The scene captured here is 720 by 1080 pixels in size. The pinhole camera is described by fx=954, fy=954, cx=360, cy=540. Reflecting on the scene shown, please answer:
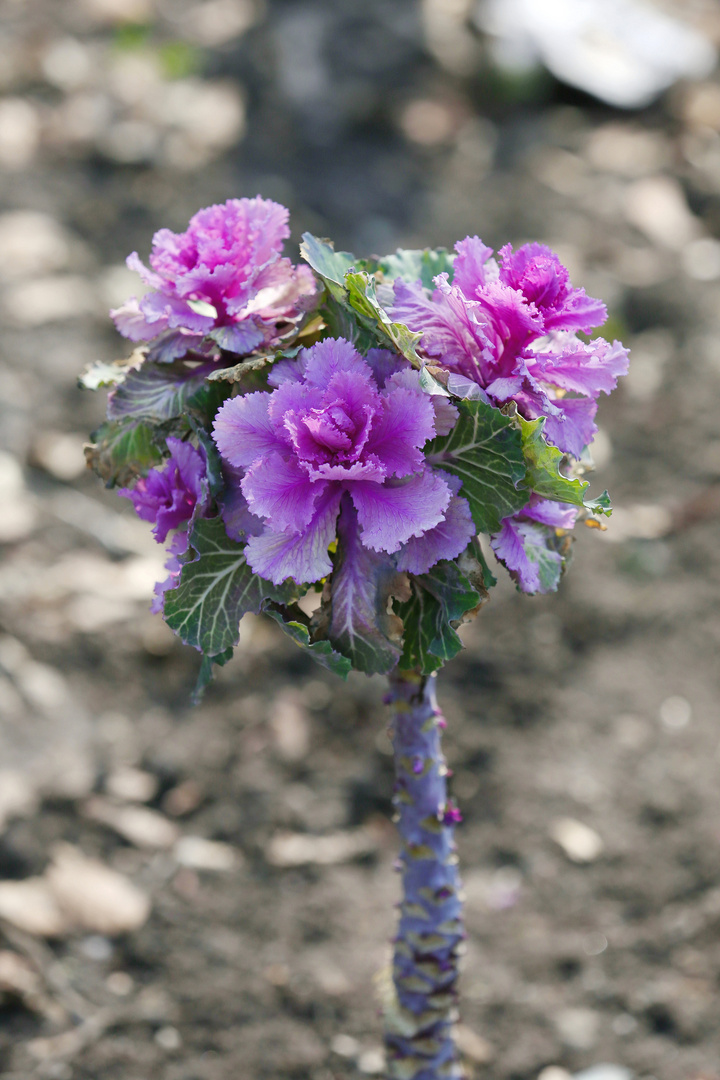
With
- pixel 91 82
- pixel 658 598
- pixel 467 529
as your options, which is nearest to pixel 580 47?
pixel 91 82

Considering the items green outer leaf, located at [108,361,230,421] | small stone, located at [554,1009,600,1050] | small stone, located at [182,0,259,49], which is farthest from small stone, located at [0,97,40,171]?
small stone, located at [554,1009,600,1050]

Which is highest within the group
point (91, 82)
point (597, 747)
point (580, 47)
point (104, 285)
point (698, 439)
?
point (580, 47)

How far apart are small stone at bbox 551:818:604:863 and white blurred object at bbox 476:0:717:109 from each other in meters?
2.85

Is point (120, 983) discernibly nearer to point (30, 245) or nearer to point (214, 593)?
point (214, 593)

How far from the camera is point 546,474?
87 centimetres

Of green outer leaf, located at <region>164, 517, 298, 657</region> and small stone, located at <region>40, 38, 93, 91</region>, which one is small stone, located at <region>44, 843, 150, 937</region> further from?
small stone, located at <region>40, 38, 93, 91</region>

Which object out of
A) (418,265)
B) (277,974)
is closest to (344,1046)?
(277,974)

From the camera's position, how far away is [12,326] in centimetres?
279

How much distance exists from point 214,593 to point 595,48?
11.8 ft

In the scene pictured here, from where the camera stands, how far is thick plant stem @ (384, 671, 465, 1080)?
114 cm

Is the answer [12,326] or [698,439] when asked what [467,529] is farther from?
[12,326]

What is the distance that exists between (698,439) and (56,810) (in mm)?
1949

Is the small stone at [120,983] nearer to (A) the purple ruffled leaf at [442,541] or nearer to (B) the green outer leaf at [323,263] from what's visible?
(A) the purple ruffled leaf at [442,541]

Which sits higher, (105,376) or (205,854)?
(105,376)
